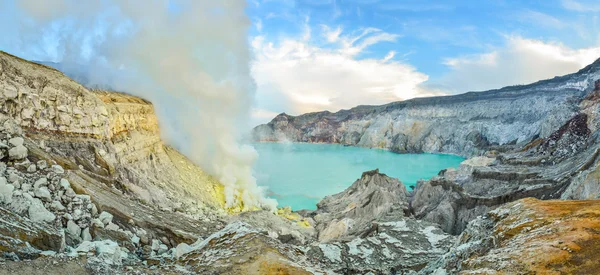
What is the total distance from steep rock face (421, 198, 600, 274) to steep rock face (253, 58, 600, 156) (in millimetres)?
56815

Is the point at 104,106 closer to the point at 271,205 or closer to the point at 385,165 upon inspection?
the point at 271,205

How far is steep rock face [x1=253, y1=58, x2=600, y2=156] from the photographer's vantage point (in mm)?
69875

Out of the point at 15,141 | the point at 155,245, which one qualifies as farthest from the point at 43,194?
the point at 155,245

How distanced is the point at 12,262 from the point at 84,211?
10.0ft

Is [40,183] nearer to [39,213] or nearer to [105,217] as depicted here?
[39,213]

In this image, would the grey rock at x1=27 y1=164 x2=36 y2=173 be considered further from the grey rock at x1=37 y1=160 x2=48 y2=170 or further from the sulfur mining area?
the grey rock at x1=37 y1=160 x2=48 y2=170

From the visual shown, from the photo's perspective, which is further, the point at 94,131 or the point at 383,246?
the point at 94,131

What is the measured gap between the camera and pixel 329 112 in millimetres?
146250

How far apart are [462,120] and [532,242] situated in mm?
98156

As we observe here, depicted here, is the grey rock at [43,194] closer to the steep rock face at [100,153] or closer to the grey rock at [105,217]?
the steep rock face at [100,153]

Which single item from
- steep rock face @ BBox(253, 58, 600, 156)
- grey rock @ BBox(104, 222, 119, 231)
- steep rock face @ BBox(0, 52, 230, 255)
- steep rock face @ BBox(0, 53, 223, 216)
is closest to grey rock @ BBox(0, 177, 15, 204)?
steep rock face @ BBox(0, 52, 230, 255)

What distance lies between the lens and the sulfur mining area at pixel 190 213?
584 centimetres

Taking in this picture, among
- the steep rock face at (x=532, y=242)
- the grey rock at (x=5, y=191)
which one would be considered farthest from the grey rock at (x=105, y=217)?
the steep rock face at (x=532, y=242)

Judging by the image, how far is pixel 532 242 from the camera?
6.12 m
